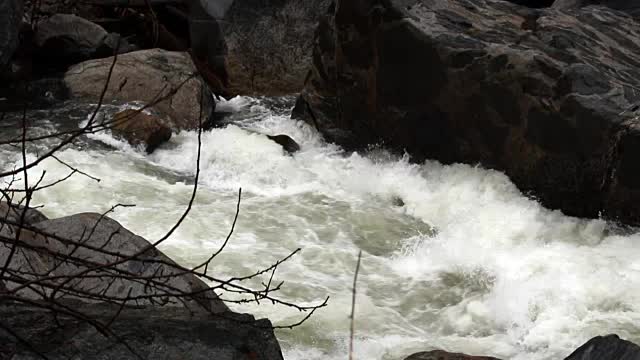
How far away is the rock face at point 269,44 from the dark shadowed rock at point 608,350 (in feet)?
24.6

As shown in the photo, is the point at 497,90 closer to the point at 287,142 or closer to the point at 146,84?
the point at 287,142

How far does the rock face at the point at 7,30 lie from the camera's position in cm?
888

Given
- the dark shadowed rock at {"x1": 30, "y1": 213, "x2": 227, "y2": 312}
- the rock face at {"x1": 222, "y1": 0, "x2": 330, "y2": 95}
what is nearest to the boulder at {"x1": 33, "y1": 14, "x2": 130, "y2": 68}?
the rock face at {"x1": 222, "y1": 0, "x2": 330, "y2": 95}

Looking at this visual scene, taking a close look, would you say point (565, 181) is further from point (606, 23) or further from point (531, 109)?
point (606, 23)

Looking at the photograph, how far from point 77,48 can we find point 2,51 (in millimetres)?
1665

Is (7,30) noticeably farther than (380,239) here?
Yes

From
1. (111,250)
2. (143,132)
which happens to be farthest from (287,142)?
(111,250)


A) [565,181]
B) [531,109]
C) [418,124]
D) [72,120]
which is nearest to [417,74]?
[418,124]

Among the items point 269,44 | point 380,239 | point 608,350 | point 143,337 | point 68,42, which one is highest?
point 143,337

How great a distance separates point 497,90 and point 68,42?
4.86m

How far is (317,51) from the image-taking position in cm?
952

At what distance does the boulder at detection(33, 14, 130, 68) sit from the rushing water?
145cm

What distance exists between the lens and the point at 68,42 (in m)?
10.5

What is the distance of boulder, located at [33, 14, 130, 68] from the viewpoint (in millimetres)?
10430
